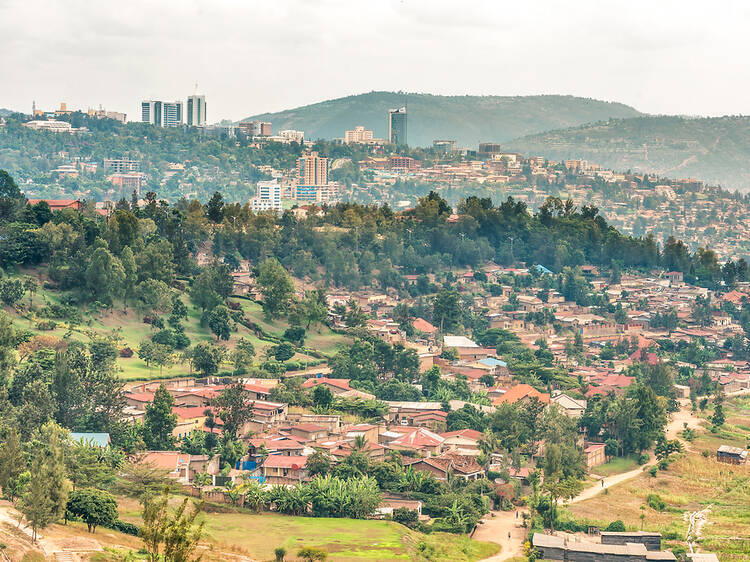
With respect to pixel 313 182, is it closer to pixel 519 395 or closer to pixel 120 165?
pixel 120 165

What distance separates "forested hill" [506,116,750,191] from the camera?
578 ft

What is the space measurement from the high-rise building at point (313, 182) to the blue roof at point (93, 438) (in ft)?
233

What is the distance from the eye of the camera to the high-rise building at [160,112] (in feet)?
462

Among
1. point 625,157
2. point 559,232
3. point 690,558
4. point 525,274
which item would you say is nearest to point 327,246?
point 525,274

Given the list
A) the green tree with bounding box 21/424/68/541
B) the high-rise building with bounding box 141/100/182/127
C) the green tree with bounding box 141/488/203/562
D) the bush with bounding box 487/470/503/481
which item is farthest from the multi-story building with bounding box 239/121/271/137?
the green tree with bounding box 141/488/203/562

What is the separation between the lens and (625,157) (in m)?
178

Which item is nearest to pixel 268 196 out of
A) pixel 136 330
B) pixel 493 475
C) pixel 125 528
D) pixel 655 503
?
pixel 136 330

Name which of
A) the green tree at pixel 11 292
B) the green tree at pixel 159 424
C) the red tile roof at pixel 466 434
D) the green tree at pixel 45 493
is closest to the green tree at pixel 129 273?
the green tree at pixel 11 292

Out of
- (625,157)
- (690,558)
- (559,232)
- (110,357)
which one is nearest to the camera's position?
(690,558)

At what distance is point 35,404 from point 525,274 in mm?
34194

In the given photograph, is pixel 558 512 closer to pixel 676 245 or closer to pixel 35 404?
pixel 35 404

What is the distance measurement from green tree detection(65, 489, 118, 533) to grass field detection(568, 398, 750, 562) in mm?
12357

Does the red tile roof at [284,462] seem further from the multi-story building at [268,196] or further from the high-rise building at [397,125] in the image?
the high-rise building at [397,125]

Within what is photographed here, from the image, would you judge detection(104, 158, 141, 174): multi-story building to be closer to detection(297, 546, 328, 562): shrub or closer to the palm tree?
the palm tree
